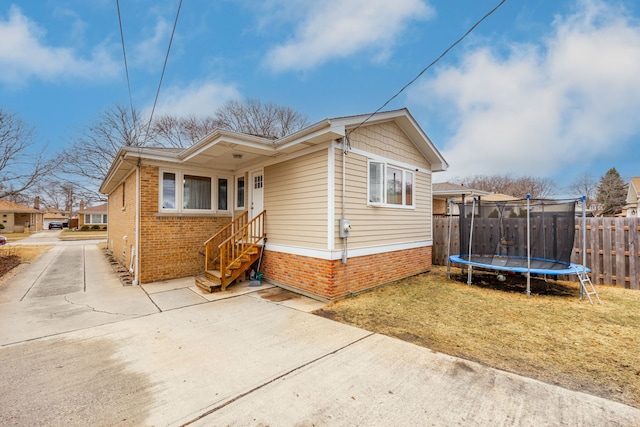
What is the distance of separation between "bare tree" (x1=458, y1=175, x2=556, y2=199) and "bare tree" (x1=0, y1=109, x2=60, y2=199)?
40697 millimetres

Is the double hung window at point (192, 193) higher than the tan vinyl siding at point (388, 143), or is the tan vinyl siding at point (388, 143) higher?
the tan vinyl siding at point (388, 143)

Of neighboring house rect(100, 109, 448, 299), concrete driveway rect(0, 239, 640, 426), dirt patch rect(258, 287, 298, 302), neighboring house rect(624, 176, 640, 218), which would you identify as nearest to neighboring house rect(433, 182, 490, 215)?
neighboring house rect(100, 109, 448, 299)

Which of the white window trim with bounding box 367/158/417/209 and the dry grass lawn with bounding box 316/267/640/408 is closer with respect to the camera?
the dry grass lawn with bounding box 316/267/640/408

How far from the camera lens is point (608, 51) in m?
6.99

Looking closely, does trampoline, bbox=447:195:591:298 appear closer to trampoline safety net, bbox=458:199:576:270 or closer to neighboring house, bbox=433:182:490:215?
trampoline safety net, bbox=458:199:576:270

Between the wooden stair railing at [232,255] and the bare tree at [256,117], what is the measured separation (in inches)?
634

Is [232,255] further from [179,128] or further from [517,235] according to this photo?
[179,128]

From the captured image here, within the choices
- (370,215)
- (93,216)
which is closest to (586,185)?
(370,215)

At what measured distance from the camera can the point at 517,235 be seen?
23.3 feet

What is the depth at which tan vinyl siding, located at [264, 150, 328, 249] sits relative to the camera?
5.72 meters

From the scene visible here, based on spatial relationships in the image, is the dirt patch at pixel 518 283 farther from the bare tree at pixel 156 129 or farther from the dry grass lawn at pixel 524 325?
the bare tree at pixel 156 129

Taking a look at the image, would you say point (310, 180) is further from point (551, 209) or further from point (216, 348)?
point (551, 209)

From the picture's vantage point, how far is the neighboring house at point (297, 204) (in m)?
5.68

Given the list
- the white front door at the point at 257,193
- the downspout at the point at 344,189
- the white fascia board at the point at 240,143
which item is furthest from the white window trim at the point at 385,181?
the white front door at the point at 257,193
